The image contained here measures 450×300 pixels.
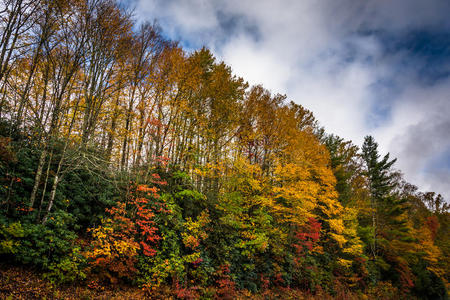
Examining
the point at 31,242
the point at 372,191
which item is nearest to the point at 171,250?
the point at 31,242

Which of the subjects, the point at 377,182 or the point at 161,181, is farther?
the point at 377,182

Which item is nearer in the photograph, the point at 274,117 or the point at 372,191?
the point at 274,117

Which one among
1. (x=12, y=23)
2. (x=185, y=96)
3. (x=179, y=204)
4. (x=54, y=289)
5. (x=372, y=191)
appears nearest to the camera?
(x=54, y=289)

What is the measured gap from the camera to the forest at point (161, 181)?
6719 mm

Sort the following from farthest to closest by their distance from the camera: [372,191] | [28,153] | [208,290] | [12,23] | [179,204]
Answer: [372,191] → [179,204] → [208,290] → [28,153] → [12,23]

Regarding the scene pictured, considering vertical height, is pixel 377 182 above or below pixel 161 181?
above

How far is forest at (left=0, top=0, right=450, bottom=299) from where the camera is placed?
672cm

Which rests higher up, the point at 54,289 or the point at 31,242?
the point at 31,242

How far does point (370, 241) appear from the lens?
20797mm

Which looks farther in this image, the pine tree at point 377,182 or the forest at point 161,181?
the pine tree at point 377,182

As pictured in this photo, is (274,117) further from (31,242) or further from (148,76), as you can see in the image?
(31,242)

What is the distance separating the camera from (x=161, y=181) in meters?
10.8

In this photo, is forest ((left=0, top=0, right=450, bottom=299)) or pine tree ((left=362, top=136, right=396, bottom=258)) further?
pine tree ((left=362, top=136, right=396, bottom=258))

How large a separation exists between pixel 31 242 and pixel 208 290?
6719 mm
